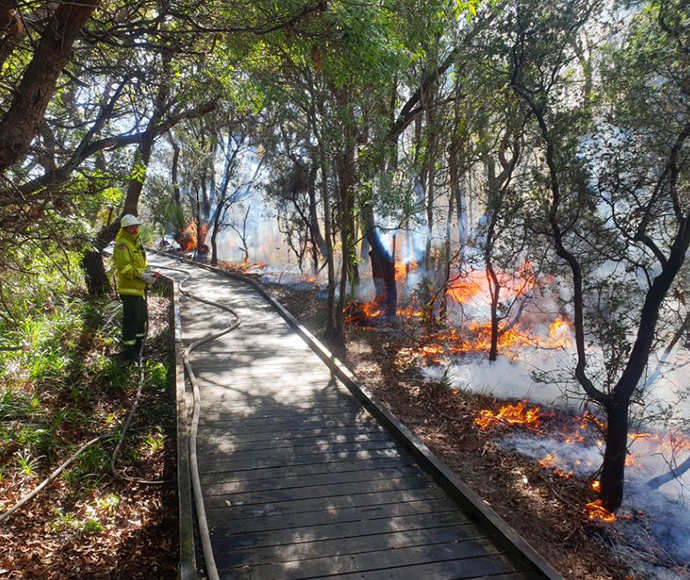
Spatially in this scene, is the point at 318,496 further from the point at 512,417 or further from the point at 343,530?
the point at 512,417

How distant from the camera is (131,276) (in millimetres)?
7508

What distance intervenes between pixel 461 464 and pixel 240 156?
20.7 metres

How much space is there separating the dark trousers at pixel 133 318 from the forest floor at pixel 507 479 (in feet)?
14.3

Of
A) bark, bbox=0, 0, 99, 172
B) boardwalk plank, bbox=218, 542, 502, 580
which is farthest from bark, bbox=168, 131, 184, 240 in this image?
boardwalk plank, bbox=218, 542, 502, 580

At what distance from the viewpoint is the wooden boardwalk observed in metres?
3.53

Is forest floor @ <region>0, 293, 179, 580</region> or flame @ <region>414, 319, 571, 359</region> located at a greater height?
flame @ <region>414, 319, 571, 359</region>

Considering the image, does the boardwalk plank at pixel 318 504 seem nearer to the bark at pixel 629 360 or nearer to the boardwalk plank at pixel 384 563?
the boardwalk plank at pixel 384 563

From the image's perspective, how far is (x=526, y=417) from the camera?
29.6 ft

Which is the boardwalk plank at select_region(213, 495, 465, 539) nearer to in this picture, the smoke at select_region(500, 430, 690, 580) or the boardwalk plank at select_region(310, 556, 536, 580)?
the boardwalk plank at select_region(310, 556, 536, 580)

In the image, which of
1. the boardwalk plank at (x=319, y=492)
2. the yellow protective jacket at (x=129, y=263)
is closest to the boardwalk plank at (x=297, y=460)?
the boardwalk plank at (x=319, y=492)

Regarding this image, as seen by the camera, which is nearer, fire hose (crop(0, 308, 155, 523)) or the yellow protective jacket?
fire hose (crop(0, 308, 155, 523))

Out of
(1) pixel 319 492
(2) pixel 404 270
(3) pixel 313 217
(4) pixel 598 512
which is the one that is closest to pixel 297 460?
(1) pixel 319 492

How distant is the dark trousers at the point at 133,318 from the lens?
7746 millimetres

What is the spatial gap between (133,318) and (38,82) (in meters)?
4.91
